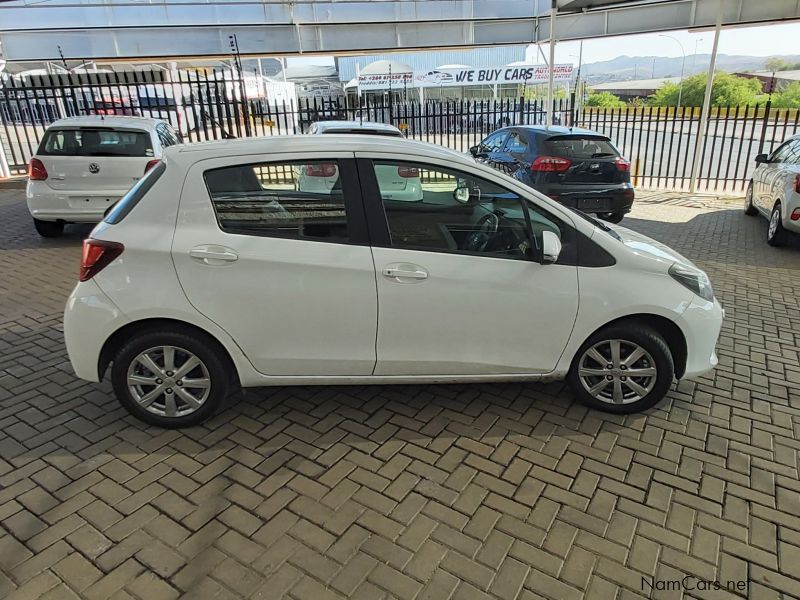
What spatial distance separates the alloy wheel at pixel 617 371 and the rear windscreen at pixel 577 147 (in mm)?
5392

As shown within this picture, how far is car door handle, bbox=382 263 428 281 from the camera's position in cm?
302

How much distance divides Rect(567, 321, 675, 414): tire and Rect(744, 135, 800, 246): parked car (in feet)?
17.5

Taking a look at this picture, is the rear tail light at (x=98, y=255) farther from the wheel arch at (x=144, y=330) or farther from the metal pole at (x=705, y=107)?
the metal pole at (x=705, y=107)

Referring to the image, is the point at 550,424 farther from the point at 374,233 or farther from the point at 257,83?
the point at 257,83

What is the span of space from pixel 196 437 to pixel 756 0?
537 inches

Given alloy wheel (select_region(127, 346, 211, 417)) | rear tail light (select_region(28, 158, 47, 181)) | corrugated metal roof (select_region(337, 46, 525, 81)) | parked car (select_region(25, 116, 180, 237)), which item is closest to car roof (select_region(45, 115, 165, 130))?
parked car (select_region(25, 116, 180, 237))

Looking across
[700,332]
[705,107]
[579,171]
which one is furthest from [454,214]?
[705,107]

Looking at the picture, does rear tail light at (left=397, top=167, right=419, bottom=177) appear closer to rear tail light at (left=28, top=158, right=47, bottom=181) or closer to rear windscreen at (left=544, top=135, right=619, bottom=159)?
rear windscreen at (left=544, top=135, right=619, bottom=159)

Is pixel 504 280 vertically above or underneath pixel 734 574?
above

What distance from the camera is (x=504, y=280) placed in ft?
10.2

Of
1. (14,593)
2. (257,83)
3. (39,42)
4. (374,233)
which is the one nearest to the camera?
(14,593)

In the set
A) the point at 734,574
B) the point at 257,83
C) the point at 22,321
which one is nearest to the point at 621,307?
the point at 734,574

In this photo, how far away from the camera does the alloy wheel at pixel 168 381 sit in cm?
313

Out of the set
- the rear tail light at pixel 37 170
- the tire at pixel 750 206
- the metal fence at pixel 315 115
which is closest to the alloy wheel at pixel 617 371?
the metal fence at pixel 315 115
